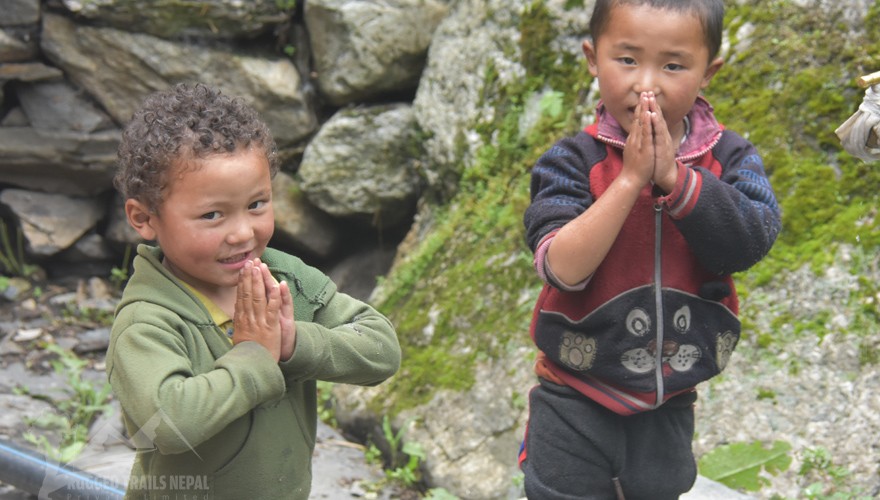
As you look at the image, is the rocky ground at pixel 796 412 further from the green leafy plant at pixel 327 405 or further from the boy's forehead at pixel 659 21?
the boy's forehead at pixel 659 21

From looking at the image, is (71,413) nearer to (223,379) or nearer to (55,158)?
(55,158)

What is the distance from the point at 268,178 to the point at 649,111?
0.95m

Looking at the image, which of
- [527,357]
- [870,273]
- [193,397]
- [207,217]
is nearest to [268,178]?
[207,217]

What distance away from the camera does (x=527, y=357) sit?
412cm

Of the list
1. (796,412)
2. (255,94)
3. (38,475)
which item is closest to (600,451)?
(796,412)

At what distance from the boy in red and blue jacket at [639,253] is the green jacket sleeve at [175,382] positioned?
0.81 metres

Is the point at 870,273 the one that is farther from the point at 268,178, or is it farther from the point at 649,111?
the point at 268,178

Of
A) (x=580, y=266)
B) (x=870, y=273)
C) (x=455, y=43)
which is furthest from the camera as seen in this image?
(x=455, y=43)

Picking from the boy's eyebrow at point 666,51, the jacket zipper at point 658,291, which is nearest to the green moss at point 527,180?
the jacket zipper at point 658,291

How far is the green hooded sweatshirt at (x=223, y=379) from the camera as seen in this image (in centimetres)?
199

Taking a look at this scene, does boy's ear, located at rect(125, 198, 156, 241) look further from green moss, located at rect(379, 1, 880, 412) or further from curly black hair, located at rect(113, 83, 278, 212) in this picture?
green moss, located at rect(379, 1, 880, 412)

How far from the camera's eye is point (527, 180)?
4.65m

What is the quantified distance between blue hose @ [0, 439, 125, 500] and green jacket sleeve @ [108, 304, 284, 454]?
1.56m

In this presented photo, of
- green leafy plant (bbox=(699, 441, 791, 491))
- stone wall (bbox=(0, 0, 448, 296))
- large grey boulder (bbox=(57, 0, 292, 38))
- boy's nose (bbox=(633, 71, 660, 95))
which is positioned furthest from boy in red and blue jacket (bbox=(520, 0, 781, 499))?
large grey boulder (bbox=(57, 0, 292, 38))
